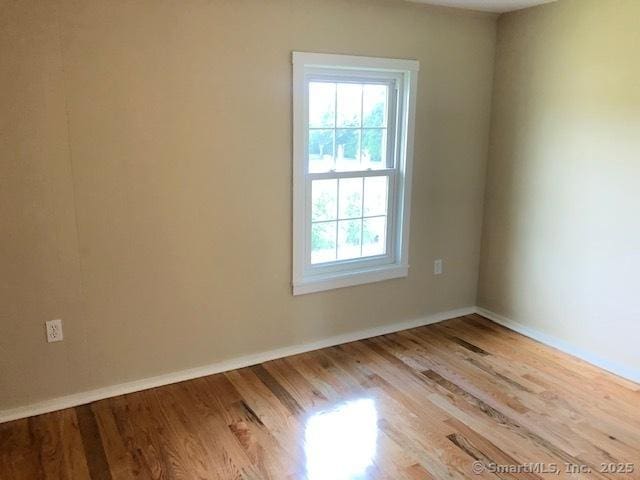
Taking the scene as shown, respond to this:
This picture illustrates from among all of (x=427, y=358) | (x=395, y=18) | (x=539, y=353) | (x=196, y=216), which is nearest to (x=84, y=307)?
(x=196, y=216)

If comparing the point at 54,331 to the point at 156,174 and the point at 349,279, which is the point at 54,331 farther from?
the point at 349,279

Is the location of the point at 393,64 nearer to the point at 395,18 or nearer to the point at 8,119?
the point at 395,18

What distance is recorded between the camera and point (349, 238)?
3.51 m

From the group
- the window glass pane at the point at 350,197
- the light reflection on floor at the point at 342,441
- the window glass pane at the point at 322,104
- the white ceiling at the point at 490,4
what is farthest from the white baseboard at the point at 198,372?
the white ceiling at the point at 490,4

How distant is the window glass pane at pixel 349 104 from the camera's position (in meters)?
3.25

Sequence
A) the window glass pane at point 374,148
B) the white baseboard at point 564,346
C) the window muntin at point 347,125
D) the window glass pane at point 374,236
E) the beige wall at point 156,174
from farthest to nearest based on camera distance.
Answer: the window glass pane at point 374,236
the window glass pane at point 374,148
the window muntin at point 347,125
the white baseboard at point 564,346
the beige wall at point 156,174

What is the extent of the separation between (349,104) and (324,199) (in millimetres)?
622

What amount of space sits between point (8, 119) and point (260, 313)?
1.68 m

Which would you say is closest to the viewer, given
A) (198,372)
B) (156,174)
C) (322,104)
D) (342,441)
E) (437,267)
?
(342,441)

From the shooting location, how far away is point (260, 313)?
3.19m

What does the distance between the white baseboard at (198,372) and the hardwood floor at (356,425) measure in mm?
51

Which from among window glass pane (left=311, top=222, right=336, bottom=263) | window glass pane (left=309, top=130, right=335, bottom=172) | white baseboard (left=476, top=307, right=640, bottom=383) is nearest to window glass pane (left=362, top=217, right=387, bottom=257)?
window glass pane (left=311, top=222, right=336, bottom=263)

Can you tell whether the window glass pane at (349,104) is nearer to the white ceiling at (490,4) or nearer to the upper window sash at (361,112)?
the upper window sash at (361,112)

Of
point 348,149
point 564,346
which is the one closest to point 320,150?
point 348,149
